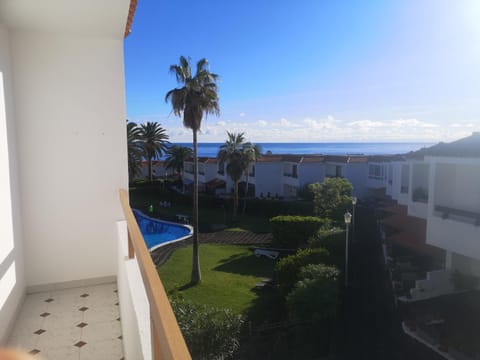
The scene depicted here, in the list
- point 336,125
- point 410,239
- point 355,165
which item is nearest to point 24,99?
point 410,239

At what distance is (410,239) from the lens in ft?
42.9

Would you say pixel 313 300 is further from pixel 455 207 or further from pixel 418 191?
pixel 418 191

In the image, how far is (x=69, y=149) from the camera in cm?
453

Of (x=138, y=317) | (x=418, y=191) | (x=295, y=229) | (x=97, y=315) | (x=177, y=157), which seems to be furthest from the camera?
(x=177, y=157)

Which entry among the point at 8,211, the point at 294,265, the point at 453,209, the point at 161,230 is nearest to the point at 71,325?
the point at 8,211

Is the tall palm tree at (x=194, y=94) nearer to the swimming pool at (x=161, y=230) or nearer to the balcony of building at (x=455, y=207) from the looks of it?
the swimming pool at (x=161, y=230)

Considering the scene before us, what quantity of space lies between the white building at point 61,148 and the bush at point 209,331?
3295mm

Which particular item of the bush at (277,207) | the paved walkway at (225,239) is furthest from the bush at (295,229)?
the bush at (277,207)

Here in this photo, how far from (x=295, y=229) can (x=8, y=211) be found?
1638cm

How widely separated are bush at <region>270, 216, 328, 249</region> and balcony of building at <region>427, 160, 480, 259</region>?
8736 mm

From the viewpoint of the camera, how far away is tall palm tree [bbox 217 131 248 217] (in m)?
28.4

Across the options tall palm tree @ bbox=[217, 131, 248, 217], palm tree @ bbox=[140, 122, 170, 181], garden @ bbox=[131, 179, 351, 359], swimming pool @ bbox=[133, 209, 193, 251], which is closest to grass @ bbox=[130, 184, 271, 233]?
garden @ bbox=[131, 179, 351, 359]

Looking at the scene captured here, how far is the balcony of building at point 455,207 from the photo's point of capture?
874 cm

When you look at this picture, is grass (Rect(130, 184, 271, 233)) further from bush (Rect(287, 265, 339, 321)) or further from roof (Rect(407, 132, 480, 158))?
roof (Rect(407, 132, 480, 158))
